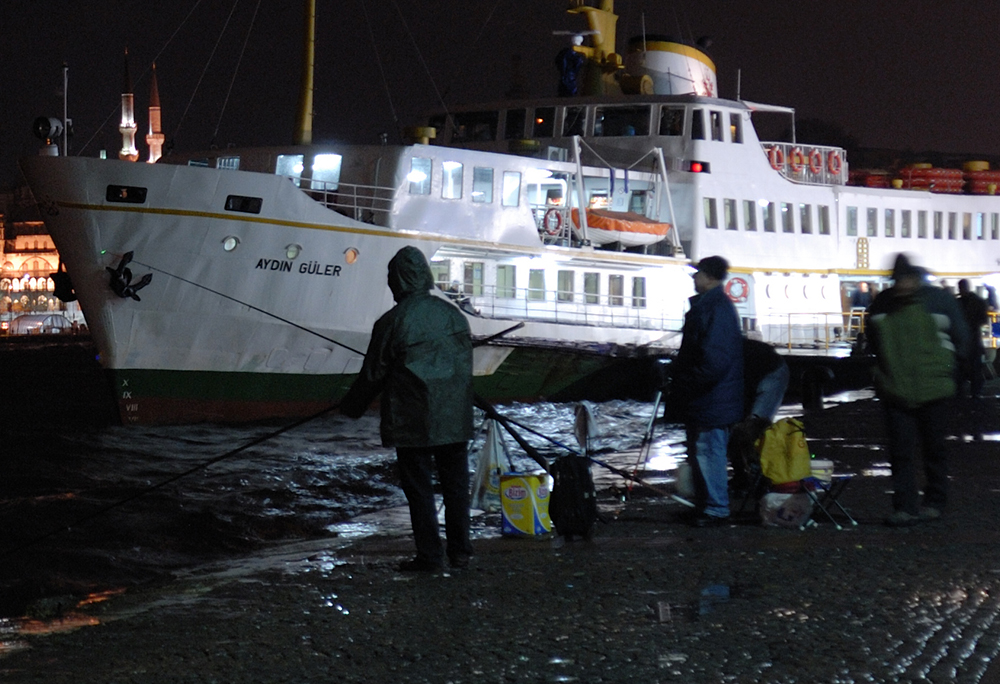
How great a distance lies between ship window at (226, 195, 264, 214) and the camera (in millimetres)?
19453

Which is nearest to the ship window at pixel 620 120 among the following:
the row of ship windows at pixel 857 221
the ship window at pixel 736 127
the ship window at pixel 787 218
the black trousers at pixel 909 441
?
the ship window at pixel 736 127

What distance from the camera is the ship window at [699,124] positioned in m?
26.9

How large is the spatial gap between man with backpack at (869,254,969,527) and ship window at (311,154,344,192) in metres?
15.6

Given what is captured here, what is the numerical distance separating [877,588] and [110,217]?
16.0 meters

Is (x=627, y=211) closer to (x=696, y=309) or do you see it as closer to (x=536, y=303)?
(x=536, y=303)

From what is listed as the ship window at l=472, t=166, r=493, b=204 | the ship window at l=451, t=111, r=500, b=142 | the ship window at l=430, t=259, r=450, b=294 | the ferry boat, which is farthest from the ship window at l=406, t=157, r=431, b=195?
the ship window at l=451, t=111, r=500, b=142

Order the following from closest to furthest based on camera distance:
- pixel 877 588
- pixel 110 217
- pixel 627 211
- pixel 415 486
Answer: pixel 877 588 → pixel 415 486 → pixel 110 217 → pixel 627 211

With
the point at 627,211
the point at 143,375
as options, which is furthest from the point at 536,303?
Answer: the point at 143,375

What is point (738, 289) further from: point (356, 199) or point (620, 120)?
point (356, 199)

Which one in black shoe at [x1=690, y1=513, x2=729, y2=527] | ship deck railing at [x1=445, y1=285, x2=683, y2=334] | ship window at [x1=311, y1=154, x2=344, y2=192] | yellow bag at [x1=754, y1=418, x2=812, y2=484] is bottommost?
black shoe at [x1=690, y1=513, x2=729, y2=527]

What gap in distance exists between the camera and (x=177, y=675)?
177 inches

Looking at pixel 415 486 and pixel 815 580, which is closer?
pixel 815 580

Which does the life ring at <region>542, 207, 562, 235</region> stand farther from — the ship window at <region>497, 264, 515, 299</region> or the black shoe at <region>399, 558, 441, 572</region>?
the black shoe at <region>399, 558, 441, 572</region>

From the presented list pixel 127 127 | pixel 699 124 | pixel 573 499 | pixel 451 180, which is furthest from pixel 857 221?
pixel 127 127
